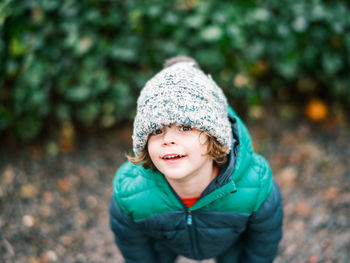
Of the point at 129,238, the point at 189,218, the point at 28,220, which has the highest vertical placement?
the point at 189,218

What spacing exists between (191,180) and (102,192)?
5.32ft

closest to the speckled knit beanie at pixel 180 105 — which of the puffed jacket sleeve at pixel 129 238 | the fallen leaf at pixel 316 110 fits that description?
the puffed jacket sleeve at pixel 129 238

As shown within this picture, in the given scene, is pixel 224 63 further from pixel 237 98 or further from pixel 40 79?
pixel 40 79

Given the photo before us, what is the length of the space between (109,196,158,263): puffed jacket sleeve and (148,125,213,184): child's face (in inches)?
17.3

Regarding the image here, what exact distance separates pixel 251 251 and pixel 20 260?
1.57m

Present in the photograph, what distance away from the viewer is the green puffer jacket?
1475 mm

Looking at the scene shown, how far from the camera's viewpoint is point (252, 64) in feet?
9.28

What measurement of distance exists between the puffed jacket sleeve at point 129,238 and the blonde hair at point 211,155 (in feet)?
0.96

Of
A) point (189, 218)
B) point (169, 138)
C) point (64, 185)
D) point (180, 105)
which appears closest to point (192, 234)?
point (189, 218)

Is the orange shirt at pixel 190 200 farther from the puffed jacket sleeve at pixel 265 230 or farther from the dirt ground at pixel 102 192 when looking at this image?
the dirt ground at pixel 102 192

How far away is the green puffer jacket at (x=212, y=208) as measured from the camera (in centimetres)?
147

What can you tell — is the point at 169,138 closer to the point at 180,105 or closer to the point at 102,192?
the point at 180,105

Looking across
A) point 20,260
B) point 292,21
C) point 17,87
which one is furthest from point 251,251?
point 17,87

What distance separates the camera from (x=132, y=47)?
2.70m
